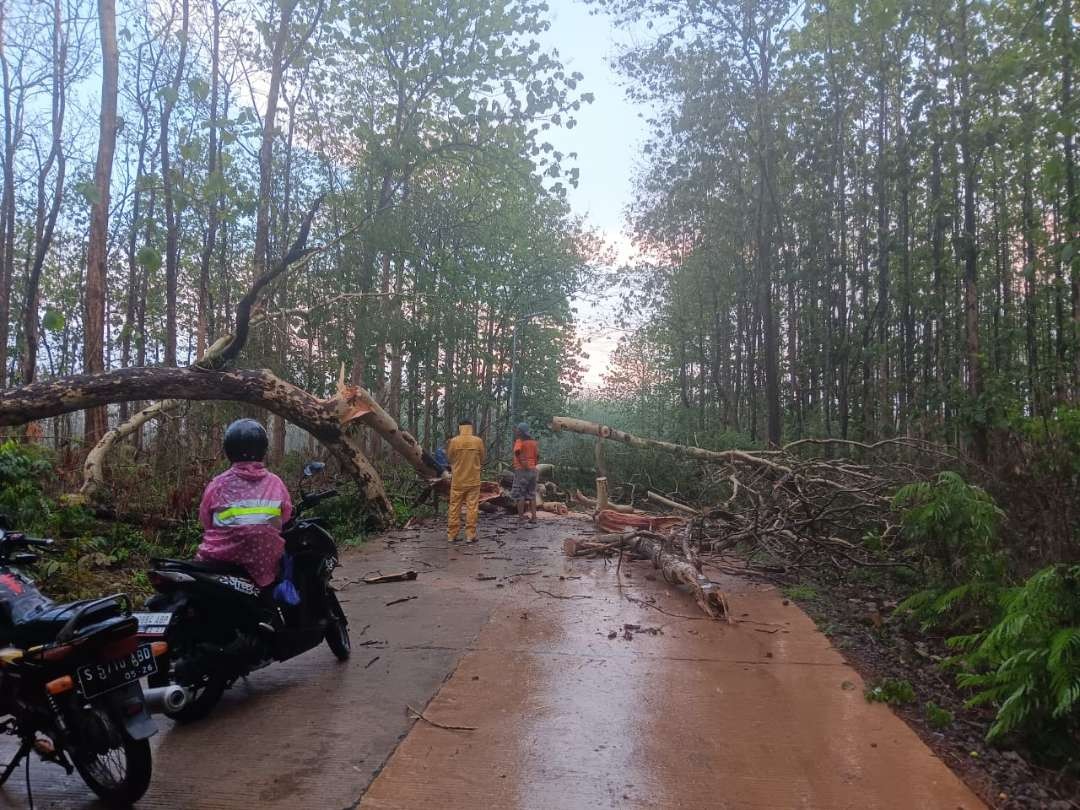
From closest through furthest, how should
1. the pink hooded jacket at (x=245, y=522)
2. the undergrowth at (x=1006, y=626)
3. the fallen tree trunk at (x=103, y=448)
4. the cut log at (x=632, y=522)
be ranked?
the undergrowth at (x=1006, y=626)
the pink hooded jacket at (x=245, y=522)
the fallen tree trunk at (x=103, y=448)
the cut log at (x=632, y=522)

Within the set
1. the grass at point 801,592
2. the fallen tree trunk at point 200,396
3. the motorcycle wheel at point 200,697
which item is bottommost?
the grass at point 801,592

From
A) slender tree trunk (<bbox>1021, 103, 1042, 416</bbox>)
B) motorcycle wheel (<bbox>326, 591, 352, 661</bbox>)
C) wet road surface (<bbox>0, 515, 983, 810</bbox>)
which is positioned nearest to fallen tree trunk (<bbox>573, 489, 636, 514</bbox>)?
wet road surface (<bbox>0, 515, 983, 810</bbox>)

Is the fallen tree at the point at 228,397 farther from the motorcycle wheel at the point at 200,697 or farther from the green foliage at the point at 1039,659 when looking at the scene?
the green foliage at the point at 1039,659

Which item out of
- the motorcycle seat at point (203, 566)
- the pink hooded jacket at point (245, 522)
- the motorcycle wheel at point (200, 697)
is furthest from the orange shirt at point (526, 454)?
the motorcycle wheel at point (200, 697)

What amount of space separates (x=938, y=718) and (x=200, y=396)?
8.92 m

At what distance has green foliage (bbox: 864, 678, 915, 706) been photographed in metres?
4.11

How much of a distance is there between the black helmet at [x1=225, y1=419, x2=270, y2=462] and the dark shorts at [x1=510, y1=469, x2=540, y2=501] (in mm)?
8523

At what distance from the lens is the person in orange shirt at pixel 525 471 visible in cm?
1238

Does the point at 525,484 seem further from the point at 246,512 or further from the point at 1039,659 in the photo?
the point at 1039,659

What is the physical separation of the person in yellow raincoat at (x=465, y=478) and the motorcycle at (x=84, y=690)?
7152 millimetres

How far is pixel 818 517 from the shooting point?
8133 mm

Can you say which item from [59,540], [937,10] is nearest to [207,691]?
[59,540]

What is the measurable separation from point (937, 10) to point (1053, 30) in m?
5.33

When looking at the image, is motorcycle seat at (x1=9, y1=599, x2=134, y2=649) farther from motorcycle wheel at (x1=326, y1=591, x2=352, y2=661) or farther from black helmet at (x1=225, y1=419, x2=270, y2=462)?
motorcycle wheel at (x1=326, y1=591, x2=352, y2=661)
